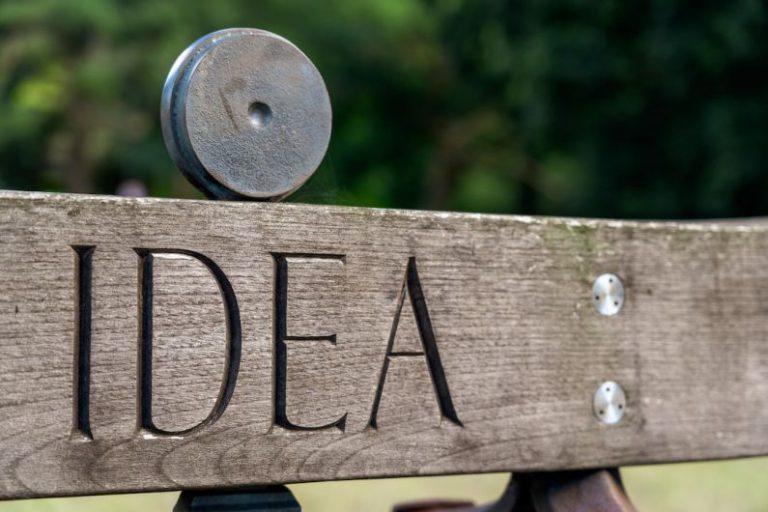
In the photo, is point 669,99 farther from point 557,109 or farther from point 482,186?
point 482,186

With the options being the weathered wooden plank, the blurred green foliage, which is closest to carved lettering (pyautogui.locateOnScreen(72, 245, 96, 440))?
the weathered wooden plank

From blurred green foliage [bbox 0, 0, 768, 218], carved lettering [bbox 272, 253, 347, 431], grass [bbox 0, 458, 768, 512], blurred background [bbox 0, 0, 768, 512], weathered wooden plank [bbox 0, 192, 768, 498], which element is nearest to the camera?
weathered wooden plank [bbox 0, 192, 768, 498]

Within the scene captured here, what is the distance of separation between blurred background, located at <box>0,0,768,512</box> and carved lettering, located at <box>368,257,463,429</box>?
132mm

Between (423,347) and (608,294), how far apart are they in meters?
0.27

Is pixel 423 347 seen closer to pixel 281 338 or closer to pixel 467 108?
pixel 281 338

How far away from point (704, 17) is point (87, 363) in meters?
10.1

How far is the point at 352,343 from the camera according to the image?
1.16 meters

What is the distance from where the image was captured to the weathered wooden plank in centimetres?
102

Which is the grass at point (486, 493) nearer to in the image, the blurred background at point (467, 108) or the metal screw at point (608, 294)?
the blurred background at point (467, 108)

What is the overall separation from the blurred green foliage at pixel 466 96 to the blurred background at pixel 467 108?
0.03 meters

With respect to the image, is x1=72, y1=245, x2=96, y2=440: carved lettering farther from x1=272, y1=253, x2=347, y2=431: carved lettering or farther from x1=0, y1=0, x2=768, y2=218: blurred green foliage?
x1=0, y1=0, x2=768, y2=218: blurred green foliage

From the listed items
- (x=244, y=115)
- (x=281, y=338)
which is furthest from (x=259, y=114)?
(x=281, y=338)

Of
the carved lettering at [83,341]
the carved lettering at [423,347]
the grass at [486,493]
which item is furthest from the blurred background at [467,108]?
the carved lettering at [83,341]

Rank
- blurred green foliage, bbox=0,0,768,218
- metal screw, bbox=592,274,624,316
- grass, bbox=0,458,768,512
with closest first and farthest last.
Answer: metal screw, bbox=592,274,624,316, grass, bbox=0,458,768,512, blurred green foliage, bbox=0,0,768,218
